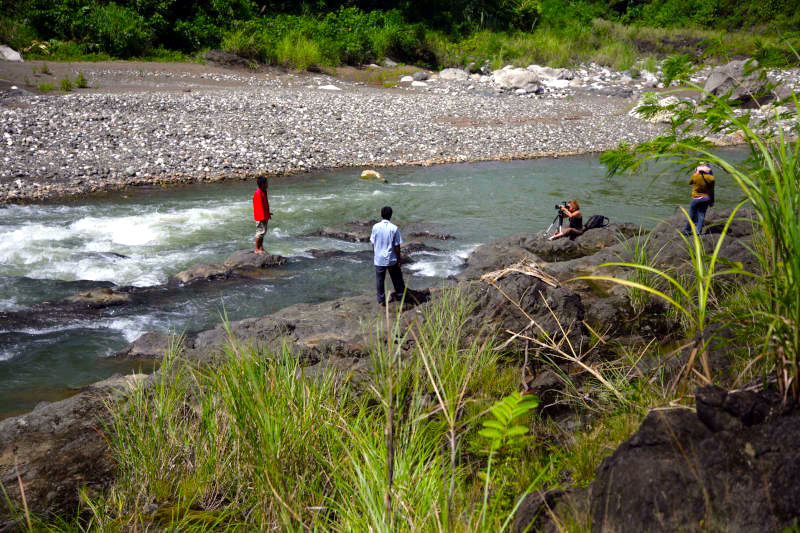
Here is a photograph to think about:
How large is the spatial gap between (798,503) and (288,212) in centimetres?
1233

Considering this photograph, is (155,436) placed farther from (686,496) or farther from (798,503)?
(798,503)

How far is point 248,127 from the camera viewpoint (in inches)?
704

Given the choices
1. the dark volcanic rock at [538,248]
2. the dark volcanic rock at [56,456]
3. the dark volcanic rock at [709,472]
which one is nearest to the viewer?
the dark volcanic rock at [709,472]

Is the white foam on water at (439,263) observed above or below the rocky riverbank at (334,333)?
below

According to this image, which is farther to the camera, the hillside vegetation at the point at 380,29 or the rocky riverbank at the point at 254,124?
the hillside vegetation at the point at 380,29

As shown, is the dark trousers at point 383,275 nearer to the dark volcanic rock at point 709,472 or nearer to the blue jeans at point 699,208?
the blue jeans at point 699,208

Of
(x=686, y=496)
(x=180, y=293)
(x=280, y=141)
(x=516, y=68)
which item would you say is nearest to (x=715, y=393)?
(x=686, y=496)

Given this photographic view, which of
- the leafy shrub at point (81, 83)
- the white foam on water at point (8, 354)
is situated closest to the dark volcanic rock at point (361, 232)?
the white foam on water at point (8, 354)

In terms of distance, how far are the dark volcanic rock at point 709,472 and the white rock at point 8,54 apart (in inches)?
997

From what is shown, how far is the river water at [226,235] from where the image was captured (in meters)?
6.94

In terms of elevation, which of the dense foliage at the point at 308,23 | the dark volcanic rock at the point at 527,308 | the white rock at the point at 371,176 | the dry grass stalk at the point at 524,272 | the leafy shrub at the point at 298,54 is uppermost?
the dense foliage at the point at 308,23

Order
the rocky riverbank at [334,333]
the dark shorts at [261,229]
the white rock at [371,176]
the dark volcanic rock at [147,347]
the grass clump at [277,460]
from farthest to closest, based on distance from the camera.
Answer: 1. the white rock at [371,176]
2. the dark shorts at [261,229]
3. the dark volcanic rock at [147,347]
4. the rocky riverbank at [334,333]
5. the grass clump at [277,460]

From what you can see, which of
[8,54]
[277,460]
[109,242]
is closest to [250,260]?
[109,242]

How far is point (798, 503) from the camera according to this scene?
71.1 inches
